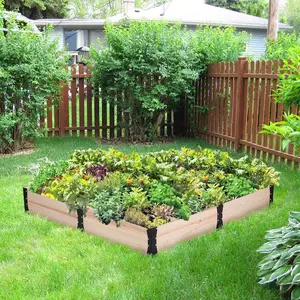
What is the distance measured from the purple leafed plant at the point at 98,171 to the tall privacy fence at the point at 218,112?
8.87 feet

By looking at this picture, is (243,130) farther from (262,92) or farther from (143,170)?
(143,170)

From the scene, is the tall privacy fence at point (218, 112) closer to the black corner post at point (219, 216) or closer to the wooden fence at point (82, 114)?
the wooden fence at point (82, 114)

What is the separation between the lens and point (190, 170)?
16.2 ft

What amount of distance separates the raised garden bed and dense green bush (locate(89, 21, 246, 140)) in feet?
10.5

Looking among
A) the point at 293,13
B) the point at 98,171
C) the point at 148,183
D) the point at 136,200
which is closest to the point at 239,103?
the point at 98,171

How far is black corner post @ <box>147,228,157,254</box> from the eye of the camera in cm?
346

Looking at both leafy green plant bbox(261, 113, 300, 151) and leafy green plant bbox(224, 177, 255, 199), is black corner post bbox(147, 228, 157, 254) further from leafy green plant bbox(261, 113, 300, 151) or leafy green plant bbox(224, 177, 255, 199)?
leafy green plant bbox(261, 113, 300, 151)

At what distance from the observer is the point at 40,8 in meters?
25.3

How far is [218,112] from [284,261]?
18.8 feet

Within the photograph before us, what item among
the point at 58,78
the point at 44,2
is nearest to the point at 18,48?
the point at 58,78

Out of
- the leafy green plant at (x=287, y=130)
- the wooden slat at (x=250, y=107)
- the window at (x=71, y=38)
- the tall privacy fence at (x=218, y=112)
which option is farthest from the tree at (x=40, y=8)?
the leafy green plant at (x=287, y=130)

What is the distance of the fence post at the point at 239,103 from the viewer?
297 inches

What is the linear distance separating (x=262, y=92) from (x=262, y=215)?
3138 mm

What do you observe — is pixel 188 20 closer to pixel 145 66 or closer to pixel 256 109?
pixel 145 66
